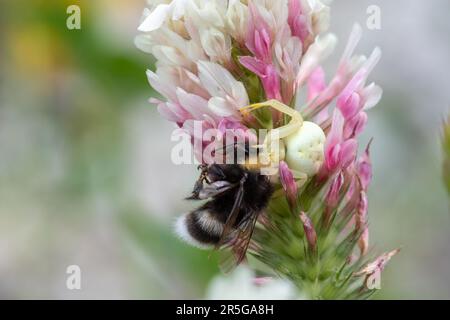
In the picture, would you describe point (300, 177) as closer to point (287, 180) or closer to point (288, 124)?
point (287, 180)

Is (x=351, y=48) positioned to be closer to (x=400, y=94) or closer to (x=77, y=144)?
(x=77, y=144)

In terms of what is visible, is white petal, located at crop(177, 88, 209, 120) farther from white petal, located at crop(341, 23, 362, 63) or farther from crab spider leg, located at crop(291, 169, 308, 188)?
white petal, located at crop(341, 23, 362, 63)

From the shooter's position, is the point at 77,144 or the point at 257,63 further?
the point at 77,144

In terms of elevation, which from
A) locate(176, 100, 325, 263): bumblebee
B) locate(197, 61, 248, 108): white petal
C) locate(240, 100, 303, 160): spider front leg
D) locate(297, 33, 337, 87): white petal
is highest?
locate(297, 33, 337, 87): white petal

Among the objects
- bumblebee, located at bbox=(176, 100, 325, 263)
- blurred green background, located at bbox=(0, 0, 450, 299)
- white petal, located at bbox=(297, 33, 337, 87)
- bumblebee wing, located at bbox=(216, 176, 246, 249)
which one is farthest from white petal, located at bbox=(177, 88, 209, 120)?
blurred green background, located at bbox=(0, 0, 450, 299)
